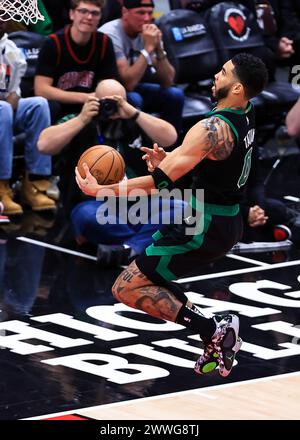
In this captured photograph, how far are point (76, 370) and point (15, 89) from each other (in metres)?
4.01

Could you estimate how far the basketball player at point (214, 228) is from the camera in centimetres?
688

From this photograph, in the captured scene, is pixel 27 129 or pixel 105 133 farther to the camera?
pixel 27 129

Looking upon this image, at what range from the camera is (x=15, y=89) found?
10.4 metres

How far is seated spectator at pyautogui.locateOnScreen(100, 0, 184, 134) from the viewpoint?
428 inches

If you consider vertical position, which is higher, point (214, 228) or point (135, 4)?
point (135, 4)

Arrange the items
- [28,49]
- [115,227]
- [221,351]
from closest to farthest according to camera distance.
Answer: [221,351]
[115,227]
[28,49]

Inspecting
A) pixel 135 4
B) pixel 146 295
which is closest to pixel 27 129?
pixel 135 4

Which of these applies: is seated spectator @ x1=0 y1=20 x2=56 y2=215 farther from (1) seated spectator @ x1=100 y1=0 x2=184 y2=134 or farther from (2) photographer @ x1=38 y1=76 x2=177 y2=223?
(1) seated spectator @ x1=100 y1=0 x2=184 y2=134

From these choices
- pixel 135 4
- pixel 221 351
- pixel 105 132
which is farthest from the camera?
pixel 135 4

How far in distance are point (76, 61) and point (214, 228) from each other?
13.1ft

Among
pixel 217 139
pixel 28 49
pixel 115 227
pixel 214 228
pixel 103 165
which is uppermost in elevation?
pixel 217 139

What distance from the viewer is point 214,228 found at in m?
6.98

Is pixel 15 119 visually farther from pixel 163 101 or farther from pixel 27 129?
pixel 163 101

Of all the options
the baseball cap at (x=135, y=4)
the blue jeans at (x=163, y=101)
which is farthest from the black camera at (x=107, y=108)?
the baseball cap at (x=135, y=4)
